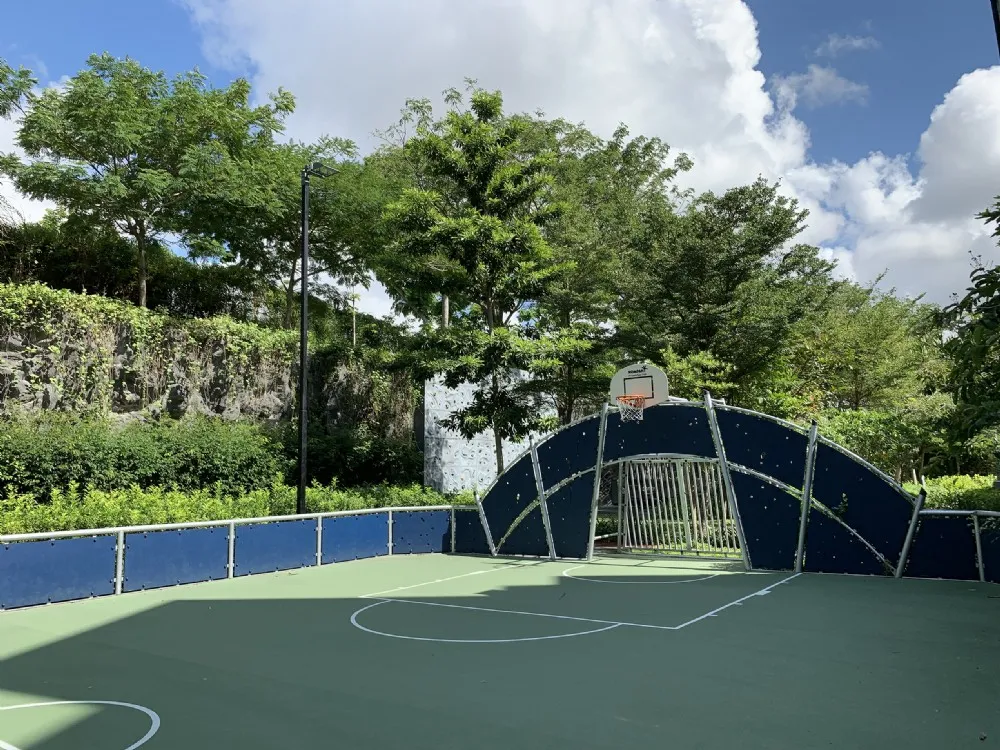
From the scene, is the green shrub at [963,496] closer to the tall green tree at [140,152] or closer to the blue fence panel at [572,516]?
the blue fence panel at [572,516]

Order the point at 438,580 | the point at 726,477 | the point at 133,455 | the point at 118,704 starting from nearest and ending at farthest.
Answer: the point at 118,704 < the point at 438,580 < the point at 726,477 < the point at 133,455

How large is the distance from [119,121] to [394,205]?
6660 mm

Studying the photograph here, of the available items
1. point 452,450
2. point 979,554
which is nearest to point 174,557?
point 979,554

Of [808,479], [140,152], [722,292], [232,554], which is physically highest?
[140,152]

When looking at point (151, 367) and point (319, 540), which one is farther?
point (151, 367)

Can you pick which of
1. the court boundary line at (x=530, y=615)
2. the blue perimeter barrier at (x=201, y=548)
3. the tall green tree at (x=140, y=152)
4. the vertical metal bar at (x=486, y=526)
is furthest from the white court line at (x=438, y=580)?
the tall green tree at (x=140, y=152)

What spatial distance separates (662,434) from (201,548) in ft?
26.7

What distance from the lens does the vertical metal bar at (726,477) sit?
Answer: 13164 millimetres

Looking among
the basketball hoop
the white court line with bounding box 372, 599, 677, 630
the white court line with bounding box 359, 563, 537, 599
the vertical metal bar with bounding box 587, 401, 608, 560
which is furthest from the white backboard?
the white court line with bounding box 372, 599, 677, 630

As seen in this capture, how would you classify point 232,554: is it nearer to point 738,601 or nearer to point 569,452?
point 569,452

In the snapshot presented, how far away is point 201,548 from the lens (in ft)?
38.3

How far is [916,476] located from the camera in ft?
69.6

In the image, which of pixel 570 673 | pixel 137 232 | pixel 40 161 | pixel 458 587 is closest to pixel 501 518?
pixel 458 587

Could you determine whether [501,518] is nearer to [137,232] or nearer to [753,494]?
[753,494]
